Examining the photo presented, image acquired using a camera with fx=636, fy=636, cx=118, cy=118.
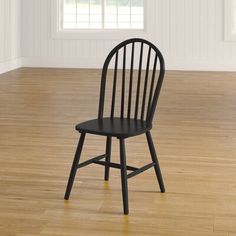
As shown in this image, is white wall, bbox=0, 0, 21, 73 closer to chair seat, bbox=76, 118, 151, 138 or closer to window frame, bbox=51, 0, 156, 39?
window frame, bbox=51, 0, 156, 39

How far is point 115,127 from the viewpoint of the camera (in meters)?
3.27

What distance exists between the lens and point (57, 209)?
10.4 feet

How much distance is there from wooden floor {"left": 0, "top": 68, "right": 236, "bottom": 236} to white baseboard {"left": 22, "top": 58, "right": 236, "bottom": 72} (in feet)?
8.84

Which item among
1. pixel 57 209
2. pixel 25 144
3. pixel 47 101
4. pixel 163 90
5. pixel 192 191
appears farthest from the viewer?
pixel 163 90

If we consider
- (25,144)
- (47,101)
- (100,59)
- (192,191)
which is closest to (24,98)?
(47,101)

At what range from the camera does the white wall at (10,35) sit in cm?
941

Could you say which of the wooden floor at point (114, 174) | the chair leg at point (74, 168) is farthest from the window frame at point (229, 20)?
the chair leg at point (74, 168)

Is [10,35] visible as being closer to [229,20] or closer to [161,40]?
[161,40]

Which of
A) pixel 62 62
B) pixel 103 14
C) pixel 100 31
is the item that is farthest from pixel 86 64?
pixel 103 14

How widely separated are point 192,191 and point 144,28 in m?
6.65

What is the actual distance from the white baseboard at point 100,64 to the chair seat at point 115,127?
21.3ft

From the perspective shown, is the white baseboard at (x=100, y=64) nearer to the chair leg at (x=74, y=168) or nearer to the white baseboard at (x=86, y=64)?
the white baseboard at (x=86, y=64)

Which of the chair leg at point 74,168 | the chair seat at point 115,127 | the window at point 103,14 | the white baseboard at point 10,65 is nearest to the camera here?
the chair seat at point 115,127

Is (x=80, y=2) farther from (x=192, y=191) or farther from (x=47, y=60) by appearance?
(x=192, y=191)
